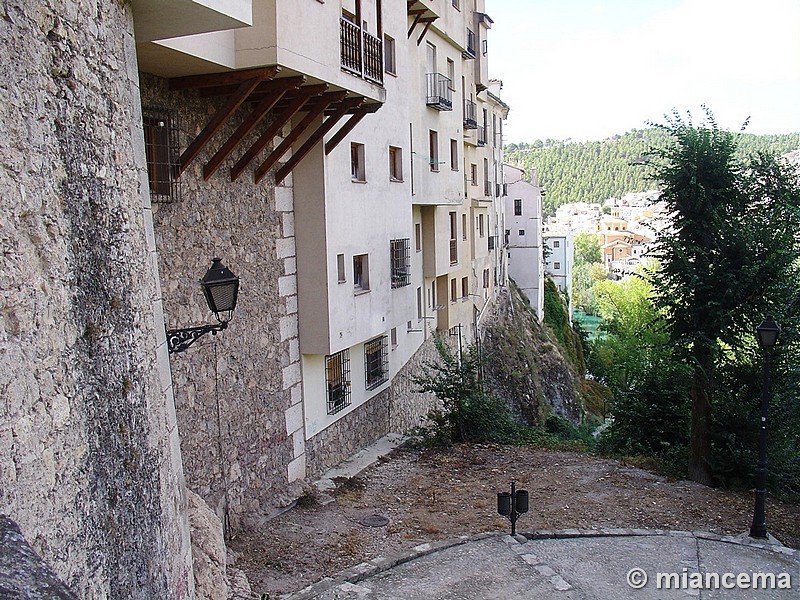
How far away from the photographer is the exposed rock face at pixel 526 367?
3095 centimetres

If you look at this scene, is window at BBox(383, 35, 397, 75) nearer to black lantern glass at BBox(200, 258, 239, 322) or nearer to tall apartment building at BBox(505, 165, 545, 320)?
black lantern glass at BBox(200, 258, 239, 322)

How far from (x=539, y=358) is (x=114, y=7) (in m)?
35.1

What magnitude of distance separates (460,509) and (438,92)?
12.0m

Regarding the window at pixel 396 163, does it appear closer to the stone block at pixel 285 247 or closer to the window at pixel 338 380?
the window at pixel 338 380

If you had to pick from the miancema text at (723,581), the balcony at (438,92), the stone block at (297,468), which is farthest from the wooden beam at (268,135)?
the balcony at (438,92)

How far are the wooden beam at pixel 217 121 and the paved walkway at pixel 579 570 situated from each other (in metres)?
4.95

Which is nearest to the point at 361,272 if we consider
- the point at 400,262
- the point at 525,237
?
the point at 400,262

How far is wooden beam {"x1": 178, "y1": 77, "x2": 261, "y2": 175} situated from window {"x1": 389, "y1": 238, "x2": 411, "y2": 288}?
6738 millimetres

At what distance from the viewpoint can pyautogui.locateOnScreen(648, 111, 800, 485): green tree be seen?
1298cm

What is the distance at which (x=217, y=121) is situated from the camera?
335 inches

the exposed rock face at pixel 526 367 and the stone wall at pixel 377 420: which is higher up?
the stone wall at pixel 377 420

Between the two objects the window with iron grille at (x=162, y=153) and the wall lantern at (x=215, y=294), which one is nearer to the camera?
the wall lantern at (x=215, y=294)

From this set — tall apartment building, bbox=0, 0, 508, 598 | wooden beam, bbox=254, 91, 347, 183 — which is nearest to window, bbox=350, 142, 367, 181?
tall apartment building, bbox=0, 0, 508, 598

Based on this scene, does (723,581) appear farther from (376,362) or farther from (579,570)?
(376,362)
